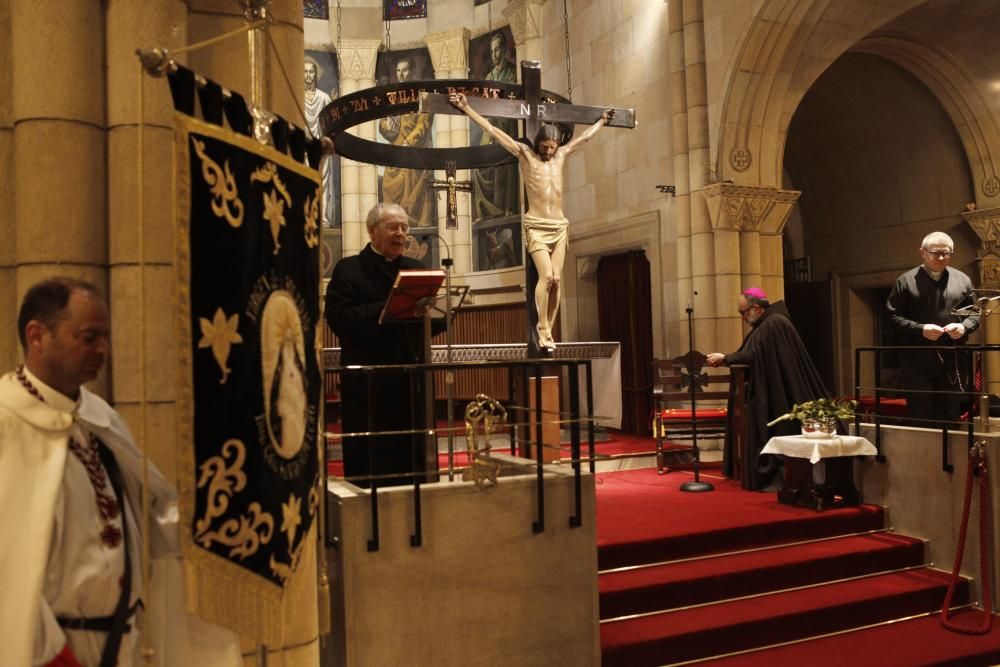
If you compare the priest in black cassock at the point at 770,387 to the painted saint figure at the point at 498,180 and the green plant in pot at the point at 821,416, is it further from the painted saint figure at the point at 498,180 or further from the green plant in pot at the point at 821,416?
the painted saint figure at the point at 498,180

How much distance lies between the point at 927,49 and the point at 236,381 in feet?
33.2

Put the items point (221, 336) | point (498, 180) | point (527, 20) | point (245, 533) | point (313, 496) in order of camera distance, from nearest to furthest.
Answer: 1. point (221, 336)
2. point (245, 533)
3. point (313, 496)
4. point (527, 20)
5. point (498, 180)

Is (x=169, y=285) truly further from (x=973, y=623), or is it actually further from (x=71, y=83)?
(x=973, y=623)

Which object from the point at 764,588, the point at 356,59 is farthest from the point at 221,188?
the point at 356,59

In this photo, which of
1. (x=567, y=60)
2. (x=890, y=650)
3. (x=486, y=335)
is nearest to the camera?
(x=890, y=650)

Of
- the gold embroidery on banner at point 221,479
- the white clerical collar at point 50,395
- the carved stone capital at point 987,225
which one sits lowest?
the gold embroidery on banner at point 221,479

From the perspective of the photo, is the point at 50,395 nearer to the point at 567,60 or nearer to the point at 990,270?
the point at 990,270

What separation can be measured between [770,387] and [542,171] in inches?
102

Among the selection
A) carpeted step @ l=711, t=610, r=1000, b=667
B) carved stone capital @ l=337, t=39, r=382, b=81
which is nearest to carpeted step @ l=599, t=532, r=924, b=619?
carpeted step @ l=711, t=610, r=1000, b=667

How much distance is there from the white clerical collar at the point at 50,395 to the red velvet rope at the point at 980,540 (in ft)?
16.3

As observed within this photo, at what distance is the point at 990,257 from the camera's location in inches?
382

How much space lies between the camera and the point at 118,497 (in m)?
2.20

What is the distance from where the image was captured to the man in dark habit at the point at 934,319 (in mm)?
6043

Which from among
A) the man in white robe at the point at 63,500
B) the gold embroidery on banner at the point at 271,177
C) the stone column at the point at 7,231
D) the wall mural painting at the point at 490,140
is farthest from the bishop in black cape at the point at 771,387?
the wall mural painting at the point at 490,140
